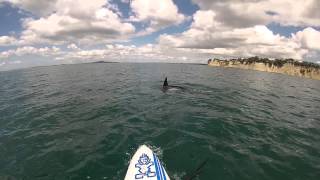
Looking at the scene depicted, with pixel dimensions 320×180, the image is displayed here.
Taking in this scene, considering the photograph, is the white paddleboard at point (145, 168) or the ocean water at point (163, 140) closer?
the white paddleboard at point (145, 168)

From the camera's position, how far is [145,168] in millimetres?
12750

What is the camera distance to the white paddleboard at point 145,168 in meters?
12.1

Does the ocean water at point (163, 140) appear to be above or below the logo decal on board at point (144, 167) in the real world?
below

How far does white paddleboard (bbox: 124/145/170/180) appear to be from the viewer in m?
12.1

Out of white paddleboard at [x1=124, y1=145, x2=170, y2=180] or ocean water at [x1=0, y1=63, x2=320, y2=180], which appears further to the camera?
ocean water at [x1=0, y1=63, x2=320, y2=180]

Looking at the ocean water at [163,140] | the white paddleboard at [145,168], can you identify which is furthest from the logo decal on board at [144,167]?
the ocean water at [163,140]

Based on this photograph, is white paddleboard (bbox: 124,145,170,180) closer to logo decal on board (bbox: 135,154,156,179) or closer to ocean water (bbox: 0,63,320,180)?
logo decal on board (bbox: 135,154,156,179)

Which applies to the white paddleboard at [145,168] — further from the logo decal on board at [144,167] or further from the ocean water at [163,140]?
the ocean water at [163,140]

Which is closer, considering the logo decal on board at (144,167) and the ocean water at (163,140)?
the logo decal on board at (144,167)

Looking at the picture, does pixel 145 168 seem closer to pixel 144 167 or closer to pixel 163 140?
pixel 144 167

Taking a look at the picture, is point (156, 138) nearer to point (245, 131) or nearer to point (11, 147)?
point (245, 131)

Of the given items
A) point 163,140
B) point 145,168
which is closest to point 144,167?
point 145,168

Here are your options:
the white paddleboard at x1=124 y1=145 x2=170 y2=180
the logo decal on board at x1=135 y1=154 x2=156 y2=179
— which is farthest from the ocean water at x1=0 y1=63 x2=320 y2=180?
the logo decal on board at x1=135 y1=154 x2=156 y2=179

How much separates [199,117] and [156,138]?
7.99m
